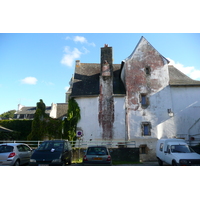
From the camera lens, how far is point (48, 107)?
49.6m

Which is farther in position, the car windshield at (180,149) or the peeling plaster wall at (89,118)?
the peeling plaster wall at (89,118)

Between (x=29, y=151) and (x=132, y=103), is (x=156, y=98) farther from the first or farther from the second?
(x=29, y=151)

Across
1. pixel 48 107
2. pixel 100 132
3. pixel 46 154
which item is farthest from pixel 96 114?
pixel 48 107

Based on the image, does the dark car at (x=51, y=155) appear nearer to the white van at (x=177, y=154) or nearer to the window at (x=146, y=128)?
the white van at (x=177, y=154)

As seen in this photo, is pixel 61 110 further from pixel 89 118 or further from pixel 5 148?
pixel 5 148

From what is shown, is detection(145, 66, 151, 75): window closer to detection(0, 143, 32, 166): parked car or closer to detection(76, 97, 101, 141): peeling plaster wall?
detection(76, 97, 101, 141): peeling plaster wall

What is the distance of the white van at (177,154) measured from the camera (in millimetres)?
9812

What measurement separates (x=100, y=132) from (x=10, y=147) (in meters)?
10.4

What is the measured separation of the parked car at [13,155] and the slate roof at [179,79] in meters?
17.2

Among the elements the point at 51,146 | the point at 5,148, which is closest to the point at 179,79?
the point at 51,146

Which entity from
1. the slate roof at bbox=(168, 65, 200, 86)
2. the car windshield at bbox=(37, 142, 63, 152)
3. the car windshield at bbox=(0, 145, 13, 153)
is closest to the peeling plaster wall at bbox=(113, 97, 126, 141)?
the slate roof at bbox=(168, 65, 200, 86)

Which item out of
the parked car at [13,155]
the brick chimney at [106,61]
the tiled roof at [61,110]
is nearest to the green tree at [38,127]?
the brick chimney at [106,61]

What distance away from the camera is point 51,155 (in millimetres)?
10398

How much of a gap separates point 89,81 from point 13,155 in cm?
1413
